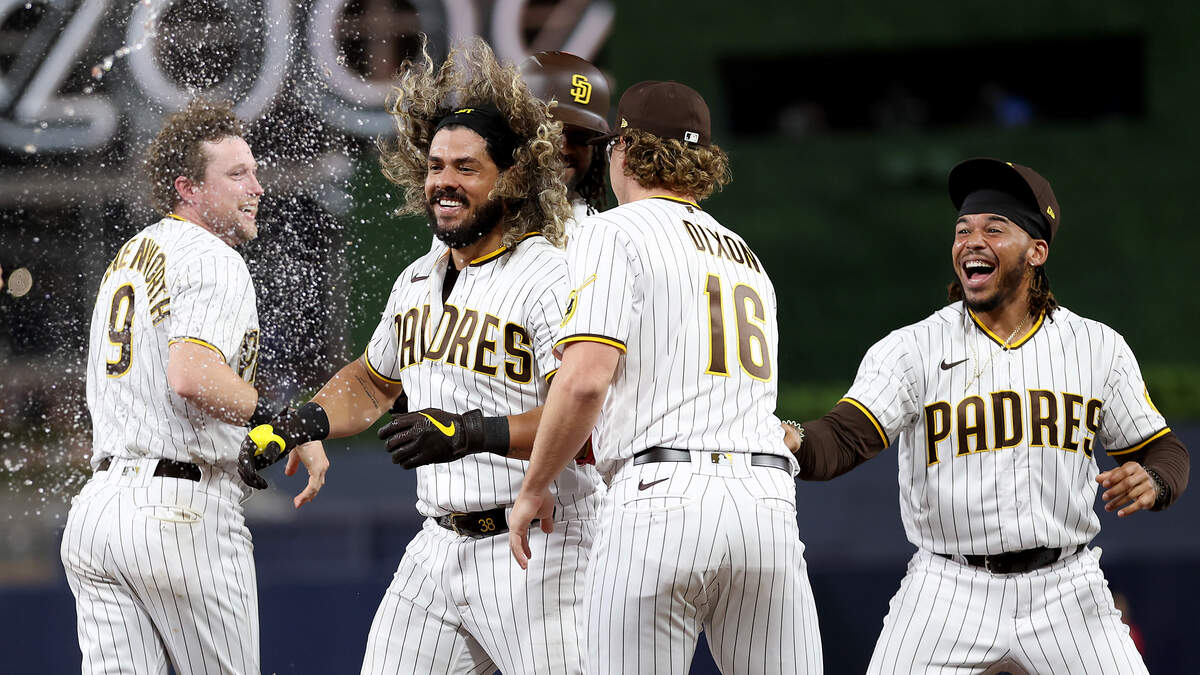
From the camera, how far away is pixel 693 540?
3258 mm

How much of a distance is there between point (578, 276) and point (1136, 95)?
438 inches

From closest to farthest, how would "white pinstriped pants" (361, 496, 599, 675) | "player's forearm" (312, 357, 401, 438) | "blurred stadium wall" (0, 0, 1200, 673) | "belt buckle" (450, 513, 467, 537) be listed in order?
"white pinstriped pants" (361, 496, 599, 675), "belt buckle" (450, 513, 467, 537), "player's forearm" (312, 357, 401, 438), "blurred stadium wall" (0, 0, 1200, 673)

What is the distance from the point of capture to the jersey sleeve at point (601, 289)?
11.0ft

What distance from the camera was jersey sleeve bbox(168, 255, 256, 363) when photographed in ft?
13.1

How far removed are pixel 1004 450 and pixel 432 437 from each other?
1822mm

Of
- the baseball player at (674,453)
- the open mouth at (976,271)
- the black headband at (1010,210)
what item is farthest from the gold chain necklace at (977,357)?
the baseball player at (674,453)

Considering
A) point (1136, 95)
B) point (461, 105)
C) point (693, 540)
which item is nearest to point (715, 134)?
point (1136, 95)

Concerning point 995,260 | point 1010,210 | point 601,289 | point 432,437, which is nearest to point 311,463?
point 432,437

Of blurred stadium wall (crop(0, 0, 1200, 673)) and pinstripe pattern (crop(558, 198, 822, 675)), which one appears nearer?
pinstripe pattern (crop(558, 198, 822, 675))

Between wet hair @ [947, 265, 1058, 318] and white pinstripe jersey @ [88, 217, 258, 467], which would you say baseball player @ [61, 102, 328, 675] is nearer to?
white pinstripe jersey @ [88, 217, 258, 467]

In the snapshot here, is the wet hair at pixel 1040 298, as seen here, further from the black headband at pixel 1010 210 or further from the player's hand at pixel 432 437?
the player's hand at pixel 432 437

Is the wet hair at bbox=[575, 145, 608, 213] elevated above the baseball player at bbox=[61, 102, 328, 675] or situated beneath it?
elevated above

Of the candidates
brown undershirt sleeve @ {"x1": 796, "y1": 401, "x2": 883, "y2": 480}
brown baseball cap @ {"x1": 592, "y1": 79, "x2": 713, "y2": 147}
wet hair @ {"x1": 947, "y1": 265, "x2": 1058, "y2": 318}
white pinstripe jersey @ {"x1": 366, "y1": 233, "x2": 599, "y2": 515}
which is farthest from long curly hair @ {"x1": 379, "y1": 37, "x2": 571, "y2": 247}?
wet hair @ {"x1": 947, "y1": 265, "x2": 1058, "y2": 318}

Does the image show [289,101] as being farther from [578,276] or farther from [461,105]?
[578,276]
